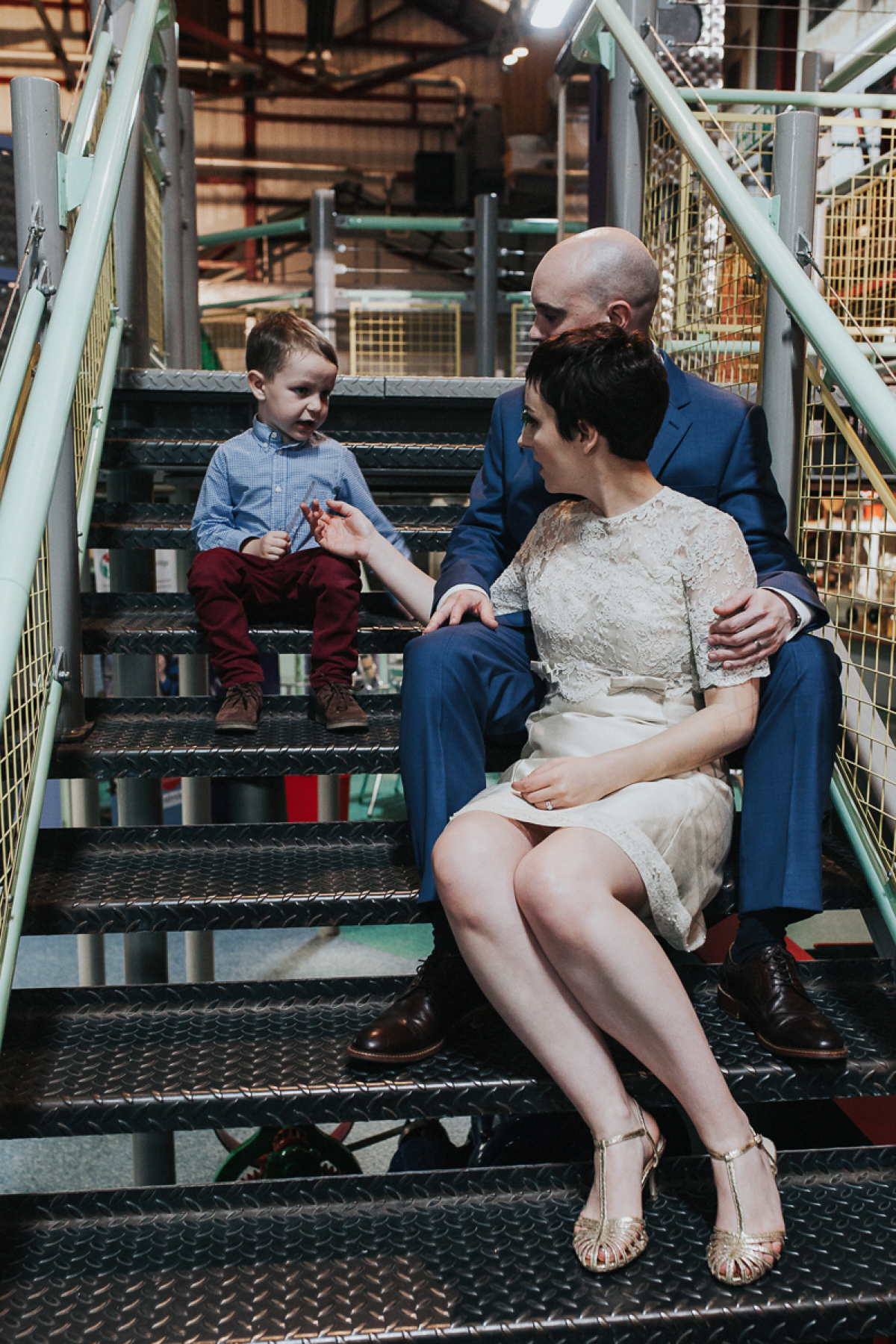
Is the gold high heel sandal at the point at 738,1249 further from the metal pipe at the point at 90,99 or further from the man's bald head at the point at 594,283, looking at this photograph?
the metal pipe at the point at 90,99

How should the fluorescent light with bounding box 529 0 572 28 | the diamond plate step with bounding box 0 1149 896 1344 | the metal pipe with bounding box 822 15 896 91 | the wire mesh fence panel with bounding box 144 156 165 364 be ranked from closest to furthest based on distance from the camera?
the diamond plate step with bounding box 0 1149 896 1344
the wire mesh fence panel with bounding box 144 156 165 364
the metal pipe with bounding box 822 15 896 91
the fluorescent light with bounding box 529 0 572 28

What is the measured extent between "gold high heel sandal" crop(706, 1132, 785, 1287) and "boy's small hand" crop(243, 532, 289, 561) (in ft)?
5.09

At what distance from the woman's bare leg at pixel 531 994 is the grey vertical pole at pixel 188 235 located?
3.49 meters

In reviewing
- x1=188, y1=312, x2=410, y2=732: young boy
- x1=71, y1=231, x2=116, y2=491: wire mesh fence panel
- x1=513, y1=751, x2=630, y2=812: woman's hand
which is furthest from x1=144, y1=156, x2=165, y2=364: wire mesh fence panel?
x1=513, y1=751, x2=630, y2=812: woman's hand

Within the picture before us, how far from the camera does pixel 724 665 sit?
158 cm

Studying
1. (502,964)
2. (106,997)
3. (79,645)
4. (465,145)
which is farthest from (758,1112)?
(465,145)

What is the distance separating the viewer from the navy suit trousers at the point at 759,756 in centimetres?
157

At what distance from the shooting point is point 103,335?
2.77 m

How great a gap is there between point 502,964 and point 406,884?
0.42 m

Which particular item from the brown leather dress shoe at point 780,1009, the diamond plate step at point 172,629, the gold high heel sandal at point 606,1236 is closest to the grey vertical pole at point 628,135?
the diamond plate step at point 172,629

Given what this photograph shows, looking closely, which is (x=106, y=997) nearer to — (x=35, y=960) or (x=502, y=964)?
(x=502, y=964)

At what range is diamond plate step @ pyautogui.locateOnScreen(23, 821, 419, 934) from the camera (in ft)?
5.70

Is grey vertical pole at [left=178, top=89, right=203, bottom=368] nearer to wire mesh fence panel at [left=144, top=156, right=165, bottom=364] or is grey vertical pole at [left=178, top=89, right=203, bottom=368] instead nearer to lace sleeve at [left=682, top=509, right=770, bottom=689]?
wire mesh fence panel at [left=144, top=156, right=165, bottom=364]

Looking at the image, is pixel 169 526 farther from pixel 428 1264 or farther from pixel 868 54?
pixel 868 54
